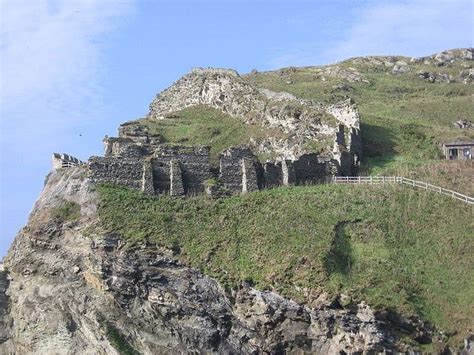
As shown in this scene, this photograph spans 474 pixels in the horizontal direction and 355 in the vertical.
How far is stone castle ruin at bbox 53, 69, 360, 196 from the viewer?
7056 cm

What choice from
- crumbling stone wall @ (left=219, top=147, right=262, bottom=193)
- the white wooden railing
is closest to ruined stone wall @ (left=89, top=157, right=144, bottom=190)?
crumbling stone wall @ (left=219, top=147, right=262, bottom=193)

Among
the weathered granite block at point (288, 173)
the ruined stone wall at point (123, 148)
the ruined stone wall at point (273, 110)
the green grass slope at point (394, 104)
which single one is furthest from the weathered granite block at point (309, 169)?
the ruined stone wall at point (123, 148)

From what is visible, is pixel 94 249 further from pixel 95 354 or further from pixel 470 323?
pixel 470 323

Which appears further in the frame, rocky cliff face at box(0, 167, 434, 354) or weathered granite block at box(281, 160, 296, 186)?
weathered granite block at box(281, 160, 296, 186)

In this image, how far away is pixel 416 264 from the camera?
64.7 m

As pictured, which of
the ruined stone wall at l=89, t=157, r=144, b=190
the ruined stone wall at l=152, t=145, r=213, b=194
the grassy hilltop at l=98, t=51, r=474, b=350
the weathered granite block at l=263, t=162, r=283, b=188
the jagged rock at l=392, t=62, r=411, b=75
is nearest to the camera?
the grassy hilltop at l=98, t=51, r=474, b=350

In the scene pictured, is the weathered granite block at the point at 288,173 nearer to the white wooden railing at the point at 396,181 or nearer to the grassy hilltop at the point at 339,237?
the grassy hilltop at the point at 339,237

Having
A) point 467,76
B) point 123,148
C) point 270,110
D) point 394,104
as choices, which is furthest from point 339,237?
point 467,76

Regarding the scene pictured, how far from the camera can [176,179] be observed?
70.9 metres

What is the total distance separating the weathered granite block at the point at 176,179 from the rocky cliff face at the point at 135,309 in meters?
6.17

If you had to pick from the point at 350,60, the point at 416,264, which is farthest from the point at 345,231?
the point at 350,60

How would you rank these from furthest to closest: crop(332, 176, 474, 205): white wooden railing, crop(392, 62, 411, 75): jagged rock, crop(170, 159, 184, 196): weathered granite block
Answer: crop(392, 62, 411, 75): jagged rock, crop(332, 176, 474, 205): white wooden railing, crop(170, 159, 184, 196): weathered granite block

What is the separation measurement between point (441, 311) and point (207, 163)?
21.4 metres

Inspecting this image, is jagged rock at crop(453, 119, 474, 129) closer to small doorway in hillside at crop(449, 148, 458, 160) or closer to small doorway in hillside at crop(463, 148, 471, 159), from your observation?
small doorway in hillside at crop(449, 148, 458, 160)
